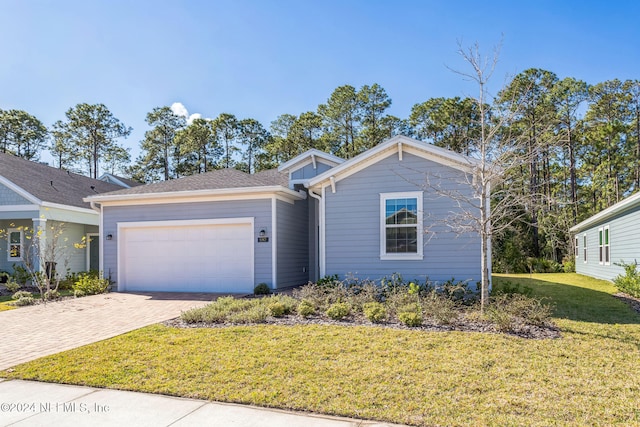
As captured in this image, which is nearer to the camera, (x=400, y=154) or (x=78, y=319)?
(x=78, y=319)

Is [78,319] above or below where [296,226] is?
below

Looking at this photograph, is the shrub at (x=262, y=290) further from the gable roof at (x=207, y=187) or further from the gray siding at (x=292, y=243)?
the gable roof at (x=207, y=187)

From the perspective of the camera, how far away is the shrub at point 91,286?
1297 centimetres

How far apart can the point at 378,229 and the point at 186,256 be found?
6.05 meters

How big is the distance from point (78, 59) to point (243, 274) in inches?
365

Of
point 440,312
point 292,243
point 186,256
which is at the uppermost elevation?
point 292,243

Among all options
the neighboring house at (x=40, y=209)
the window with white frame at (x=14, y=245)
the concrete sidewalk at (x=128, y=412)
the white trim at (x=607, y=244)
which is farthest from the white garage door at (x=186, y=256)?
the white trim at (x=607, y=244)

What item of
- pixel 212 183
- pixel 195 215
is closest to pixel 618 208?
pixel 212 183

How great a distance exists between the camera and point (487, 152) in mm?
9008

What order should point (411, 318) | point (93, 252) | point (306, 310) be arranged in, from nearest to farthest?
point (411, 318), point (306, 310), point (93, 252)

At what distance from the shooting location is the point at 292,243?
1392 centimetres

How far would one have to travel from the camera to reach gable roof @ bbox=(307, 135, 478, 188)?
35.3ft

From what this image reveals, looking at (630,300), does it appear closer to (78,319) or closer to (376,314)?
(376,314)

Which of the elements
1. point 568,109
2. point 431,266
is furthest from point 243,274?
point 568,109
